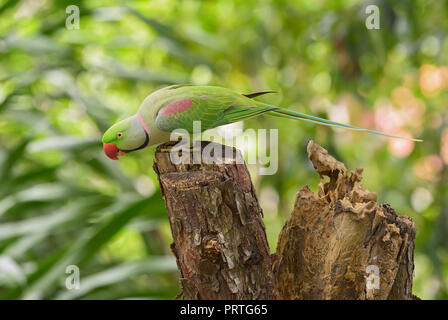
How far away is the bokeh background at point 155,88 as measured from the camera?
113 cm

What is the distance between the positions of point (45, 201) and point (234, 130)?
A: 85 centimetres

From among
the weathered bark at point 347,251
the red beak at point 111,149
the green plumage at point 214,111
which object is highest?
the green plumage at point 214,111

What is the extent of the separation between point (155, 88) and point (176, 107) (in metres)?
0.96

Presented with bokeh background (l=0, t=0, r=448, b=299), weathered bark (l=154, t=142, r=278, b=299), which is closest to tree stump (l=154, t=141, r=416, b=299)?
weathered bark (l=154, t=142, r=278, b=299)

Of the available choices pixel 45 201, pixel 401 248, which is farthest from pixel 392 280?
pixel 45 201

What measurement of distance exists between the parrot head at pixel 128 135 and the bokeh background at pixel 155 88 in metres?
0.33

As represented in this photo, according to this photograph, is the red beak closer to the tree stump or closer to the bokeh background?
the tree stump

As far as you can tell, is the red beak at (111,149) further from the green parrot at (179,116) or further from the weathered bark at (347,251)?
the weathered bark at (347,251)

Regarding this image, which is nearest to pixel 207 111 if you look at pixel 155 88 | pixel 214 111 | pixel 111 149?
pixel 214 111

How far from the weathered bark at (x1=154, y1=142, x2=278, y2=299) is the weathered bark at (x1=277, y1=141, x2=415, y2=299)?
0.15 ft

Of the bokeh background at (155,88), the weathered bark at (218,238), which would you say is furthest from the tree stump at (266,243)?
the bokeh background at (155,88)

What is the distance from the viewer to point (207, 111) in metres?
0.50

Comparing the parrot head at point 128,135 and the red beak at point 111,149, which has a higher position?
Answer: the parrot head at point 128,135

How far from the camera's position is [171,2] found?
1959 millimetres
